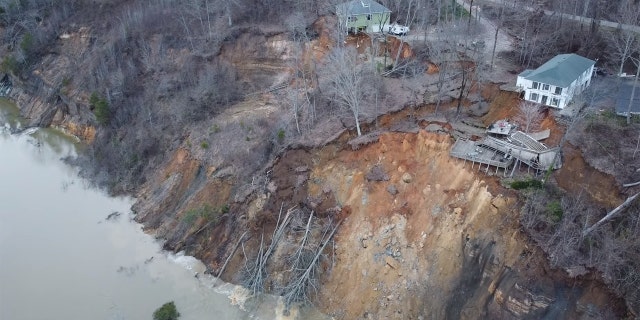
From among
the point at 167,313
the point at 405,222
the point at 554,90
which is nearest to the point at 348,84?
the point at 405,222

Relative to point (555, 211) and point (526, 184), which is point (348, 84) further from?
point (555, 211)

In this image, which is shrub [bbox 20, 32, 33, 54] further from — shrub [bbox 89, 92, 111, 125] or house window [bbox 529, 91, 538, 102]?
house window [bbox 529, 91, 538, 102]

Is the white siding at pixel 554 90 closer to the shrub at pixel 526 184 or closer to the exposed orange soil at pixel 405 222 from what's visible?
the exposed orange soil at pixel 405 222

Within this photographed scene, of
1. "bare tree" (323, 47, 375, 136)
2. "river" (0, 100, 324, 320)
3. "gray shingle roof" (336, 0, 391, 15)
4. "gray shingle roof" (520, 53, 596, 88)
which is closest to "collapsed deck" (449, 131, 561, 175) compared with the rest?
"gray shingle roof" (520, 53, 596, 88)

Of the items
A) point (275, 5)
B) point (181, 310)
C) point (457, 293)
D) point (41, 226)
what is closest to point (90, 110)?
point (41, 226)

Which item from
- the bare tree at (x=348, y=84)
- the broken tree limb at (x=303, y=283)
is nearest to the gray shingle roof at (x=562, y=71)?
the bare tree at (x=348, y=84)

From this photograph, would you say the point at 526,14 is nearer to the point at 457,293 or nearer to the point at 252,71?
the point at 252,71
